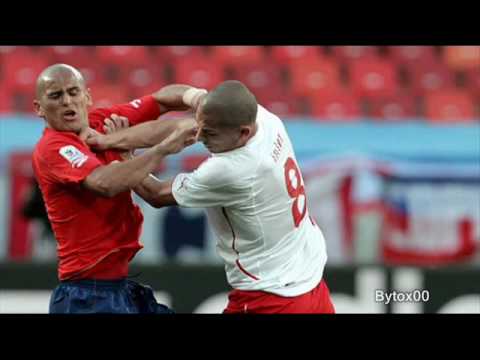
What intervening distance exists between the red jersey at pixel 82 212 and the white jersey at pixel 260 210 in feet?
1.13

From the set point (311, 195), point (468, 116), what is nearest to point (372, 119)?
point (468, 116)

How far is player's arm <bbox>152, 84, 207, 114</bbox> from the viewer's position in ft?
16.8

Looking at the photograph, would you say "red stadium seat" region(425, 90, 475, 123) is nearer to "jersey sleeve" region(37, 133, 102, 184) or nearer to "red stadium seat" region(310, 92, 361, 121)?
"red stadium seat" region(310, 92, 361, 121)

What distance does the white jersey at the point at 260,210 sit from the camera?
4789 millimetres

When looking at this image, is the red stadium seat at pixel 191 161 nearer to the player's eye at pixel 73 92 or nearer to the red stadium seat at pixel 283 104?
the red stadium seat at pixel 283 104

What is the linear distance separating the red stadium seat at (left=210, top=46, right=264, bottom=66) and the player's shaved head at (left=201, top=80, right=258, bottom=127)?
683 cm

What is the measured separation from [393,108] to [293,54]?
1404mm

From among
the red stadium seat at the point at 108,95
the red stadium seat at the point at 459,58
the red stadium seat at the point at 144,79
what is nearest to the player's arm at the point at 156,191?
the red stadium seat at the point at 108,95

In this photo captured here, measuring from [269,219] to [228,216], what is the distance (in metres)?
0.20

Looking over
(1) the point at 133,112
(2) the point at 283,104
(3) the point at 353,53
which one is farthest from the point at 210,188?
(3) the point at 353,53

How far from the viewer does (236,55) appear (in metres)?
11.5

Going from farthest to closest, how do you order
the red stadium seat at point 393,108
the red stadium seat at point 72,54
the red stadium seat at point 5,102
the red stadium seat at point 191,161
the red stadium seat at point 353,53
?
the red stadium seat at point 353,53, the red stadium seat at point 72,54, the red stadium seat at point 393,108, the red stadium seat at point 5,102, the red stadium seat at point 191,161

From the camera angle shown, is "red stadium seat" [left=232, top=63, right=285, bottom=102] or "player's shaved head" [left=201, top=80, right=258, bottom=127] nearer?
"player's shaved head" [left=201, top=80, right=258, bottom=127]

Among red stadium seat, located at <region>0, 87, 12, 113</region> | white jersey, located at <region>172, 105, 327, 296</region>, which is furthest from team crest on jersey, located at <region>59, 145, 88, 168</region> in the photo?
red stadium seat, located at <region>0, 87, 12, 113</region>
